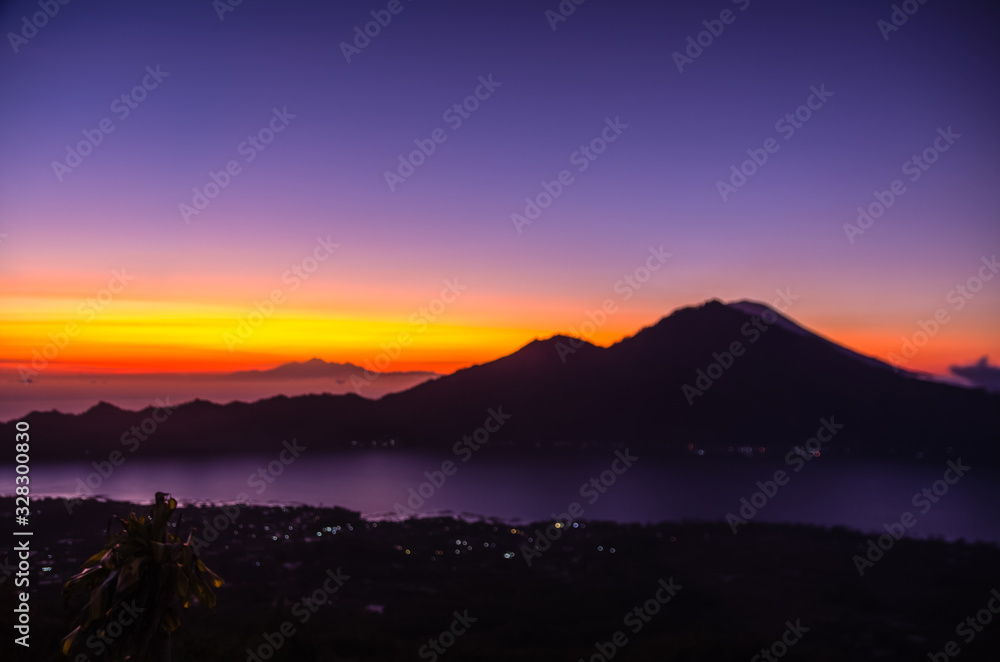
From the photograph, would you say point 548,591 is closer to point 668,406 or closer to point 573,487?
point 573,487

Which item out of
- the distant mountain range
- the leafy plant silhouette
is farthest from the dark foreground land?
the distant mountain range

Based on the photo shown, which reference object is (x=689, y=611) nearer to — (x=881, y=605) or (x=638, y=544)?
(x=881, y=605)

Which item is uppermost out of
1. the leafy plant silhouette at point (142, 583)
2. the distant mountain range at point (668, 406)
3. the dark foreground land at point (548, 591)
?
the distant mountain range at point (668, 406)

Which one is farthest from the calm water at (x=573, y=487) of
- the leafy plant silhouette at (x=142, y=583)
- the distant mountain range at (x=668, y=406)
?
the leafy plant silhouette at (x=142, y=583)

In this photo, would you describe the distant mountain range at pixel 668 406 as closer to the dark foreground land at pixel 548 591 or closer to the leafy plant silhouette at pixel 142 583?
the dark foreground land at pixel 548 591

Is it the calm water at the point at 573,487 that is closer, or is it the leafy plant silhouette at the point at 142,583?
the leafy plant silhouette at the point at 142,583

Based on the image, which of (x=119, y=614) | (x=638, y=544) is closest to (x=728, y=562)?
(x=638, y=544)
